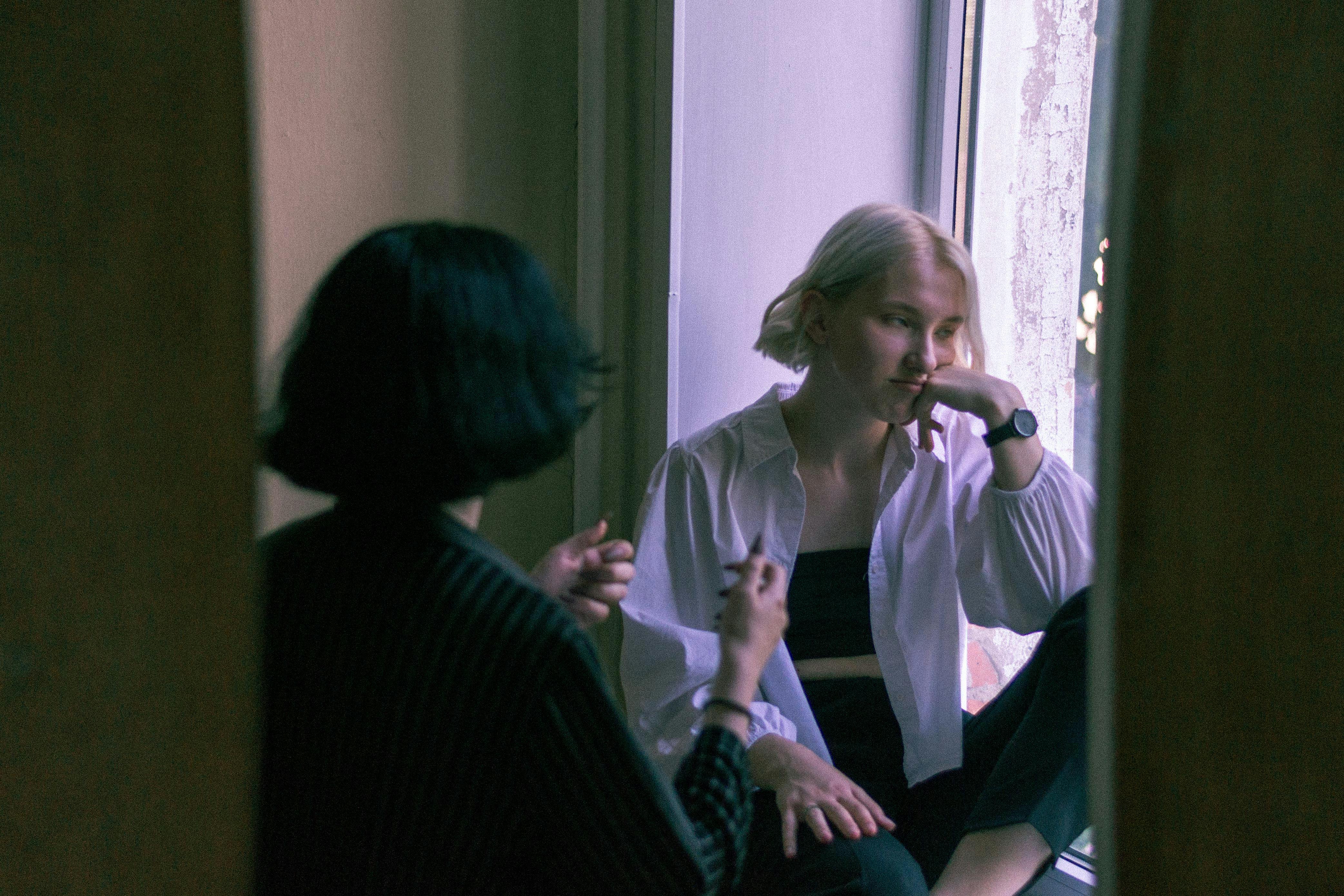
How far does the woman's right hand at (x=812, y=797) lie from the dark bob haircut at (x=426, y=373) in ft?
1.41

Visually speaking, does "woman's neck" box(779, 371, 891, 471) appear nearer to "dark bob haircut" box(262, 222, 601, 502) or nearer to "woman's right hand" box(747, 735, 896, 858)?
"woman's right hand" box(747, 735, 896, 858)

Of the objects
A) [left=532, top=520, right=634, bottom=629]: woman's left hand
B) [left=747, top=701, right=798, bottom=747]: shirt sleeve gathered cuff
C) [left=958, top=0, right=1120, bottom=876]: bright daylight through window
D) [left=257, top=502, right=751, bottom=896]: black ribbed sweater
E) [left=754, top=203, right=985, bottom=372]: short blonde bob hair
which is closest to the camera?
[left=257, top=502, right=751, bottom=896]: black ribbed sweater

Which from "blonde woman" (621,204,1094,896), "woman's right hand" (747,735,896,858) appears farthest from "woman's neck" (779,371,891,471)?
"woman's right hand" (747,735,896,858)

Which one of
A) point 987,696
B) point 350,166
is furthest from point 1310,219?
point 987,696

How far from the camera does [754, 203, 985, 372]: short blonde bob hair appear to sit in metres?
1.09

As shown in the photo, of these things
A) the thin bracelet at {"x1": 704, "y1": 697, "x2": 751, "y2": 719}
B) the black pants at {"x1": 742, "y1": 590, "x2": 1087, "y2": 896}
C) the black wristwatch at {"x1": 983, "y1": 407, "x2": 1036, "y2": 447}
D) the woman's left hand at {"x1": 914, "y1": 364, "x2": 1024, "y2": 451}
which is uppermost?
the woman's left hand at {"x1": 914, "y1": 364, "x2": 1024, "y2": 451}

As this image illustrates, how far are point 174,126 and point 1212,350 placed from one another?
414mm

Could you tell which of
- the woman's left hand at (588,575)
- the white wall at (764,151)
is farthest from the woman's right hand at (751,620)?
the white wall at (764,151)

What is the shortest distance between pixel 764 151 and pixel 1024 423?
1.77 feet

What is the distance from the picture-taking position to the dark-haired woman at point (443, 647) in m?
0.48

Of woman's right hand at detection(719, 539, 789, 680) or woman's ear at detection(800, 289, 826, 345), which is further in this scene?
woman's ear at detection(800, 289, 826, 345)

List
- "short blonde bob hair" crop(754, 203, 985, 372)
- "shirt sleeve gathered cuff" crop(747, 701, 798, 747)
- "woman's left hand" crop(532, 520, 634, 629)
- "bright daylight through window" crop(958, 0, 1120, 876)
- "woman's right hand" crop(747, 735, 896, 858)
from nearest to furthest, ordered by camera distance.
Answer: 1. "woman's left hand" crop(532, 520, 634, 629)
2. "woman's right hand" crop(747, 735, 896, 858)
3. "shirt sleeve gathered cuff" crop(747, 701, 798, 747)
4. "short blonde bob hair" crop(754, 203, 985, 372)
5. "bright daylight through window" crop(958, 0, 1120, 876)

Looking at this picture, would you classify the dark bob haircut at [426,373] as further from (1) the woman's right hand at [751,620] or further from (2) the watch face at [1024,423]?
(2) the watch face at [1024,423]

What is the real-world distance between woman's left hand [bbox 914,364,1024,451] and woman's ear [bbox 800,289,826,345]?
5.4 inches
